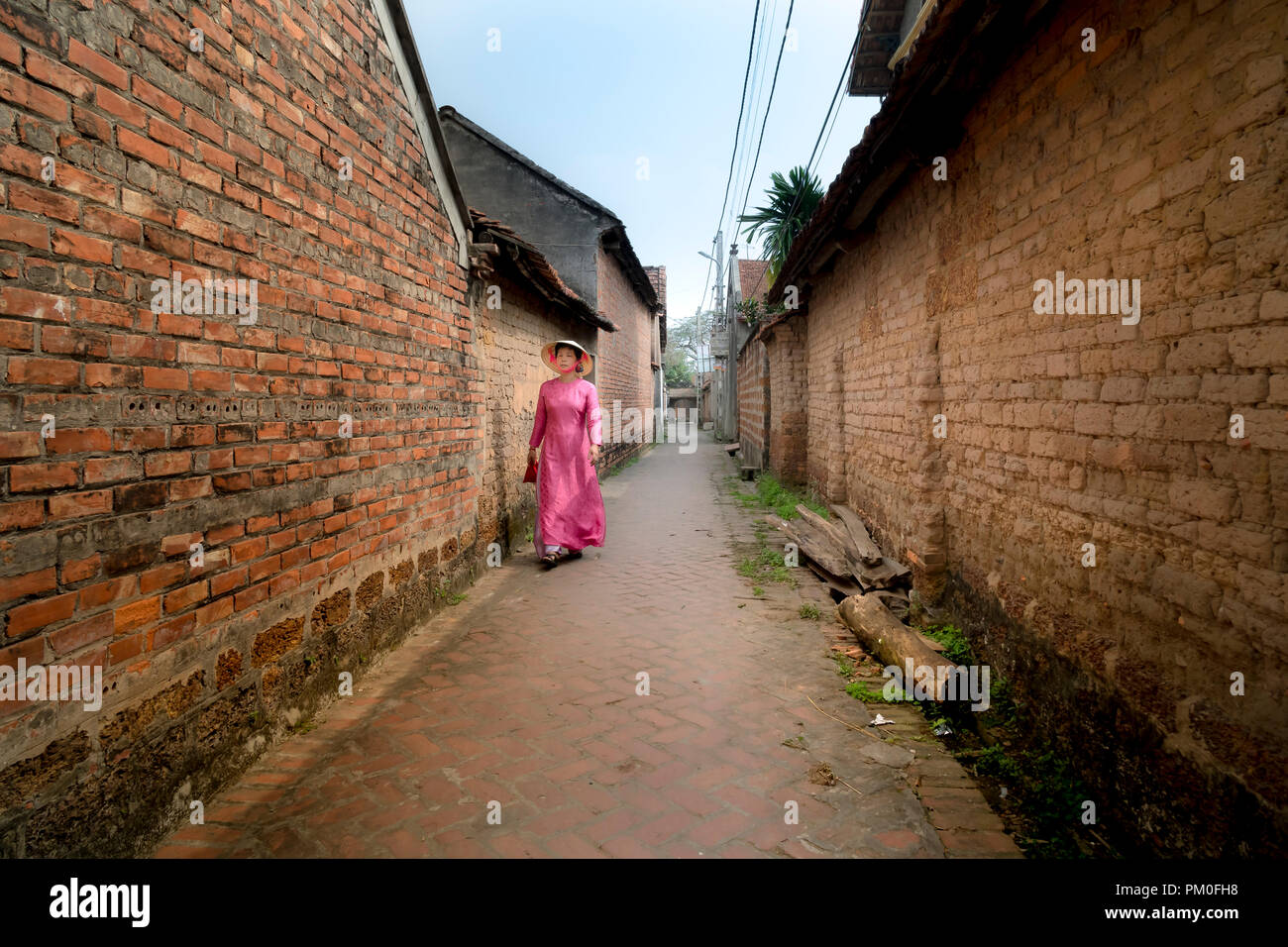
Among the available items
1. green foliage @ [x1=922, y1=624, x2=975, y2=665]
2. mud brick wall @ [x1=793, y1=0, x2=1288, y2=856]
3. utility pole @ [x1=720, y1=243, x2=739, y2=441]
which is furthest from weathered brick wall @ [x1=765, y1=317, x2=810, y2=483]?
utility pole @ [x1=720, y1=243, x2=739, y2=441]

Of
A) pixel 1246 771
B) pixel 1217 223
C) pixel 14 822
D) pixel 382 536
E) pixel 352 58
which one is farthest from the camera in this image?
pixel 382 536

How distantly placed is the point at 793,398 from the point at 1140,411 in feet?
28.9

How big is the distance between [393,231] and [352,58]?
0.98 m

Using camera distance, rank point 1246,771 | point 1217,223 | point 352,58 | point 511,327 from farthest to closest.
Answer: point 511,327, point 352,58, point 1217,223, point 1246,771

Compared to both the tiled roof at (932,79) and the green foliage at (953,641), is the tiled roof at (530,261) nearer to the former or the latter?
the tiled roof at (932,79)

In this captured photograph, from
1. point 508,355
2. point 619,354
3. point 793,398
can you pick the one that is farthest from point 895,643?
point 619,354

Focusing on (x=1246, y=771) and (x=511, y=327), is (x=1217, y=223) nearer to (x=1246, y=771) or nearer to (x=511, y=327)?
(x=1246, y=771)

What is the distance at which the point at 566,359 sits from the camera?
259 inches

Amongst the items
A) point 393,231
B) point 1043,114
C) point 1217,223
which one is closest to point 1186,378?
point 1217,223

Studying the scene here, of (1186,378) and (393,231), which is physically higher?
(393,231)

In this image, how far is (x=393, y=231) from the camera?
4145 millimetres

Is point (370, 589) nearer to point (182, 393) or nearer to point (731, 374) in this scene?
point (182, 393)

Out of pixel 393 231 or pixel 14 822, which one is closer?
pixel 14 822

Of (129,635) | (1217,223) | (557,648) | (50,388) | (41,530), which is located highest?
(1217,223)
